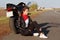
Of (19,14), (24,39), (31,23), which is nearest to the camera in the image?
(24,39)

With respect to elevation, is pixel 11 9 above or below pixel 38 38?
above

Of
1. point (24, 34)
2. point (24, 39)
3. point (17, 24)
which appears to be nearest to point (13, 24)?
point (17, 24)

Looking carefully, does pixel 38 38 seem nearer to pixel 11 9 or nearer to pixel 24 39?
pixel 24 39

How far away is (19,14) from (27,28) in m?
1.04

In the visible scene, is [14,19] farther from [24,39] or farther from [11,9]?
[24,39]

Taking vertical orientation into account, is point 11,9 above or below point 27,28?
above

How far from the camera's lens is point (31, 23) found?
11.6 meters

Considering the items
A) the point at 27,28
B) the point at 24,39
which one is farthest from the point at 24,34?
the point at 24,39

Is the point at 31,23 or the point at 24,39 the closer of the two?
the point at 24,39

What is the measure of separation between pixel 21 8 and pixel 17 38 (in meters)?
1.93

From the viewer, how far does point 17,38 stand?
36.0ft

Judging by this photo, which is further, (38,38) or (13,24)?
(13,24)

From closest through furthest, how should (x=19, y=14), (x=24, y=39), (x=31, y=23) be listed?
(x=24, y=39)
(x=31, y=23)
(x=19, y=14)

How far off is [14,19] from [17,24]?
0.30 m
